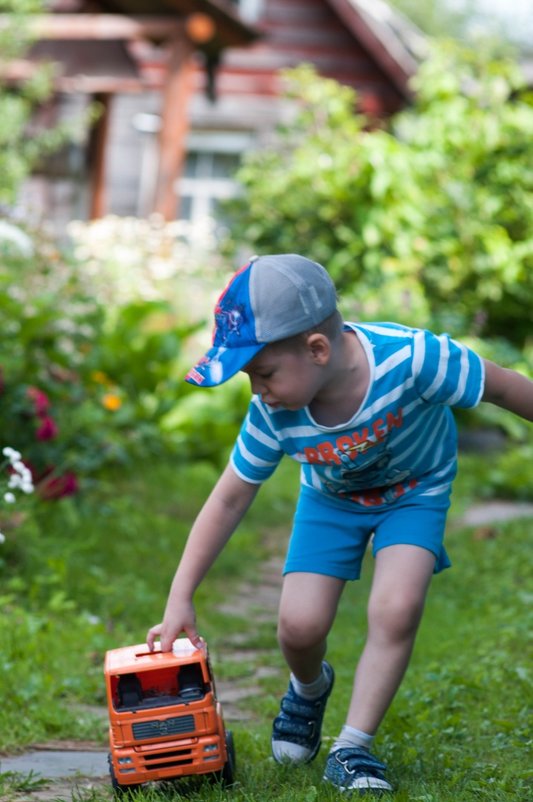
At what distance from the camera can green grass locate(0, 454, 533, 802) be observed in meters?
2.80

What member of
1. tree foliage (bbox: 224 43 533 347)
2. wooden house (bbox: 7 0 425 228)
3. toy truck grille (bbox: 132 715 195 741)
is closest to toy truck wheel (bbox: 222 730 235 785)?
toy truck grille (bbox: 132 715 195 741)

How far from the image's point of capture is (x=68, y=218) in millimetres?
15969

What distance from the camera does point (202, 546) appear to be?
9.30ft

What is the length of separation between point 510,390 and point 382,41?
12.6 metres

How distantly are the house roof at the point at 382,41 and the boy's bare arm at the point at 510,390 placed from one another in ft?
40.0

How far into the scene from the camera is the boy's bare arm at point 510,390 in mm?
2742

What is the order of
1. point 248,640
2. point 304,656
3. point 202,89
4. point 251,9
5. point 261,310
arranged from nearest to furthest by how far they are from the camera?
point 261,310, point 304,656, point 248,640, point 202,89, point 251,9

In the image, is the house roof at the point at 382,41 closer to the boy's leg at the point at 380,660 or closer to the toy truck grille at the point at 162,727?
the boy's leg at the point at 380,660

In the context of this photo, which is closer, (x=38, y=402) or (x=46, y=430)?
(x=46, y=430)

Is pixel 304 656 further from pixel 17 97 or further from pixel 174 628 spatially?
pixel 17 97

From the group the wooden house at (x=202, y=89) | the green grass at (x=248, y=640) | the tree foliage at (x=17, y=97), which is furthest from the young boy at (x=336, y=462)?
the wooden house at (x=202, y=89)

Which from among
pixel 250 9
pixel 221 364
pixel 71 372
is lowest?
pixel 250 9

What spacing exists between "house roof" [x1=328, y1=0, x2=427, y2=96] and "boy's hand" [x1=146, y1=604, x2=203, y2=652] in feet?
40.8

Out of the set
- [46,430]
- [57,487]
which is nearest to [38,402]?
[46,430]
